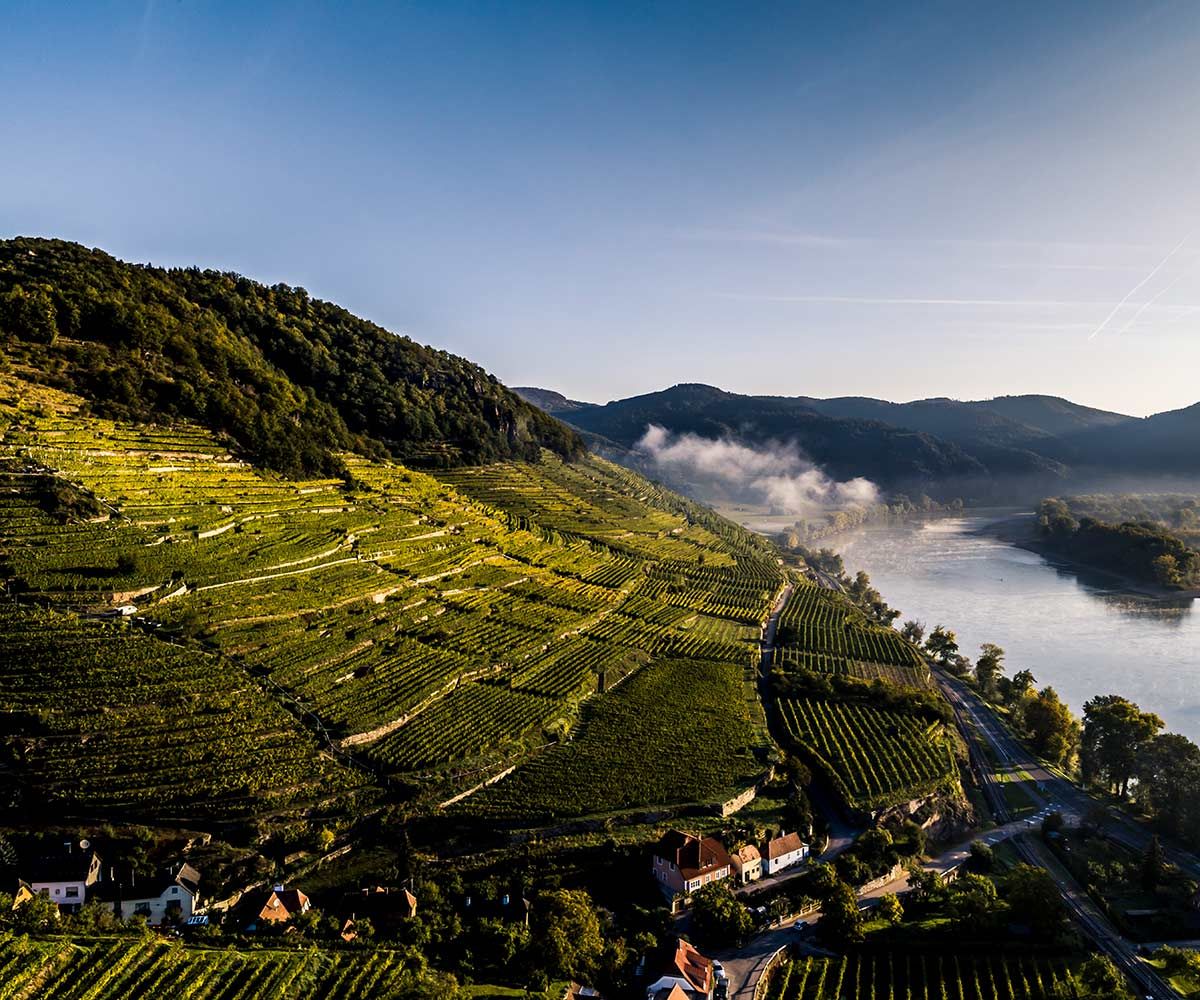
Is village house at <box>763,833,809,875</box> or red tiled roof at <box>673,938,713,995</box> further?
village house at <box>763,833,809,875</box>

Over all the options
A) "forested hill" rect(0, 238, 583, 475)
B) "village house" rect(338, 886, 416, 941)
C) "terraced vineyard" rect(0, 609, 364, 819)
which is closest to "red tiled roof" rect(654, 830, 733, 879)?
"village house" rect(338, 886, 416, 941)

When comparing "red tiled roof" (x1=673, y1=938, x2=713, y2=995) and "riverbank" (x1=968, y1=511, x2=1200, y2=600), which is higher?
"riverbank" (x1=968, y1=511, x2=1200, y2=600)

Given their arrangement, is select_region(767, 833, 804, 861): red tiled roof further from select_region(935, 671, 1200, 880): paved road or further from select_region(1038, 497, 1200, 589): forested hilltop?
select_region(1038, 497, 1200, 589): forested hilltop

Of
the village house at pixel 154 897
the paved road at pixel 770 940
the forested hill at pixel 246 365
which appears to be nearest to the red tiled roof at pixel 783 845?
the paved road at pixel 770 940

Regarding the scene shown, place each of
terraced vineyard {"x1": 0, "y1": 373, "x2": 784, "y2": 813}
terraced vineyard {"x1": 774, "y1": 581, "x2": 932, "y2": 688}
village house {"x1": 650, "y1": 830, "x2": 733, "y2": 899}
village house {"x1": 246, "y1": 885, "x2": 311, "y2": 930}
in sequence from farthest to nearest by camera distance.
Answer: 1. terraced vineyard {"x1": 774, "y1": 581, "x2": 932, "y2": 688}
2. terraced vineyard {"x1": 0, "y1": 373, "x2": 784, "y2": 813}
3. village house {"x1": 650, "y1": 830, "x2": 733, "y2": 899}
4. village house {"x1": 246, "y1": 885, "x2": 311, "y2": 930}

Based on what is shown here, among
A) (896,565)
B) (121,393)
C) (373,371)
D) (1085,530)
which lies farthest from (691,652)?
(1085,530)

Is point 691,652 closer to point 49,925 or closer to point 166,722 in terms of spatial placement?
point 166,722
